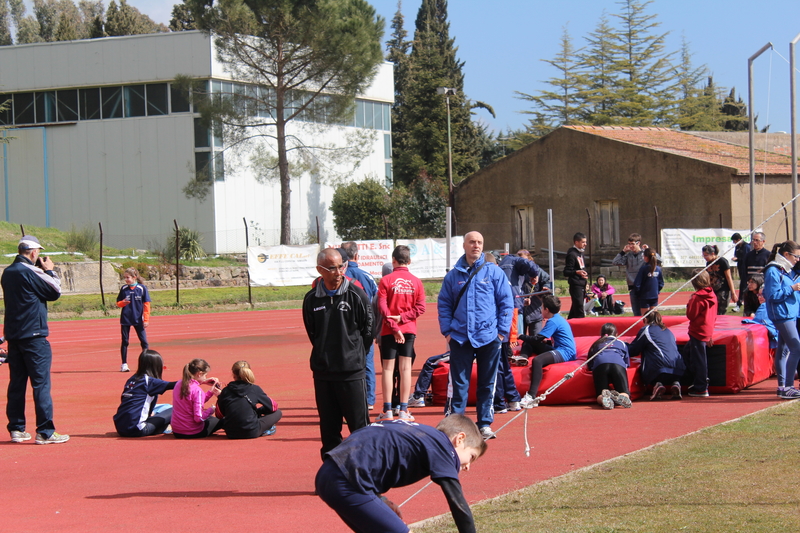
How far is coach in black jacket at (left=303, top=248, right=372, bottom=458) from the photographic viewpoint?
6.10 meters

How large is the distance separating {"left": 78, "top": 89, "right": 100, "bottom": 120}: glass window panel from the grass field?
45441mm

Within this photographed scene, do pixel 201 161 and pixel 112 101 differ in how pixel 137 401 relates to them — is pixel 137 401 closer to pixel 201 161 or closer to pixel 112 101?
pixel 201 161

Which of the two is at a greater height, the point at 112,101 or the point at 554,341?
the point at 112,101

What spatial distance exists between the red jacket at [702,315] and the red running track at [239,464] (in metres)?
0.78

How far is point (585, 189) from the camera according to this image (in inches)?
1494

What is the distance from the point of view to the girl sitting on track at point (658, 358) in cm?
980

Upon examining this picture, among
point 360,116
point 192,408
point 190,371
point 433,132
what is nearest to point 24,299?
point 190,371

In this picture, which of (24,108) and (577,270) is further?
(24,108)

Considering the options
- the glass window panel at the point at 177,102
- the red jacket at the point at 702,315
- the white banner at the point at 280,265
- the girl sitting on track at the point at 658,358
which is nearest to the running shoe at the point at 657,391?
the girl sitting on track at the point at 658,358

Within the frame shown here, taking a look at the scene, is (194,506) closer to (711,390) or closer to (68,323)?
(711,390)

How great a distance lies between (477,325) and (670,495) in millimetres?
2696

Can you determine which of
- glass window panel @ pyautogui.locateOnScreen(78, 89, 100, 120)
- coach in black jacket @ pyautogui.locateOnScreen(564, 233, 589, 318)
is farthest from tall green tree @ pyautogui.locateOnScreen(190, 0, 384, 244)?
coach in black jacket @ pyautogui.locateOnScreen(564, 233, 589, 318)

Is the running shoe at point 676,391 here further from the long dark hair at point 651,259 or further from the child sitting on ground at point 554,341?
the long dark hair at point 651,259

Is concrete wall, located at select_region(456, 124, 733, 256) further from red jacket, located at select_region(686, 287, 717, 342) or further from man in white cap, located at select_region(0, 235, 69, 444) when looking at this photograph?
man in white cap, located at select_region(0, 235, 69, 444)
